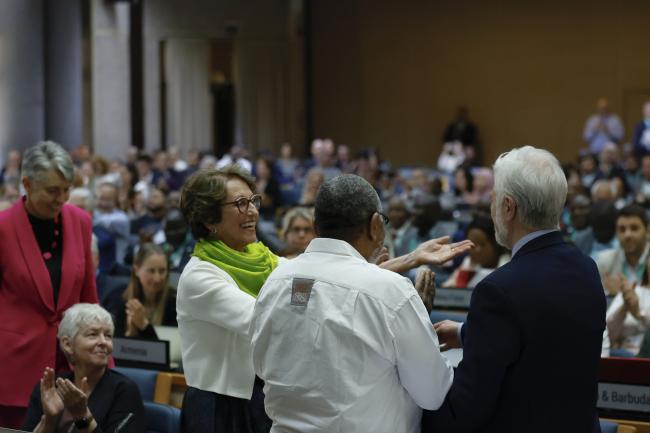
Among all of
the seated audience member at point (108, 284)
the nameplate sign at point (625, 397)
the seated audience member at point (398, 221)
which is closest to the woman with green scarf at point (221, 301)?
the nameplate sign at point (625, 397)

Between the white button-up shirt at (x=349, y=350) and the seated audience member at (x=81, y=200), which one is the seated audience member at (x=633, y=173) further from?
the white button-up shirt at (x=349, y=350)

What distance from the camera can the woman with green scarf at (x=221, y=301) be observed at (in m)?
2.79

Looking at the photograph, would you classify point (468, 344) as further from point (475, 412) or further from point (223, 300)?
point (223, 300)

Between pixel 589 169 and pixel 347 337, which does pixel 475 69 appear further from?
pixel 347 337

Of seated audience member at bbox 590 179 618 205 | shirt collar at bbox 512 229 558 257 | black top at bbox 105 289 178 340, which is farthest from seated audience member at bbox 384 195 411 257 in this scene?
shirt collar at bbox 512 229 558 257

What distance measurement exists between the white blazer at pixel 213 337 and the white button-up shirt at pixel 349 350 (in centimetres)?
33

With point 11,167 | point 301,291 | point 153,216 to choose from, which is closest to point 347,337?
point 301,291

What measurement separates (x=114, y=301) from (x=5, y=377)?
2.22 m

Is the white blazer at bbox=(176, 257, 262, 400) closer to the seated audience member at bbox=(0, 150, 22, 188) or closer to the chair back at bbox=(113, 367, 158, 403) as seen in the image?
the chair back at bbox=(113, 367, 158, 403)

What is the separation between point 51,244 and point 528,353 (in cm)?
209

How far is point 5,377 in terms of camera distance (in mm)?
3809

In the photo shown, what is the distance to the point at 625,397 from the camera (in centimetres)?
365

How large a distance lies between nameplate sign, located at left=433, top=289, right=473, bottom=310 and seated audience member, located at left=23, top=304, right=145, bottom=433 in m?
2.48

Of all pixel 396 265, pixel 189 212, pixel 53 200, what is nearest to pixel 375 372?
pixel 396 265
